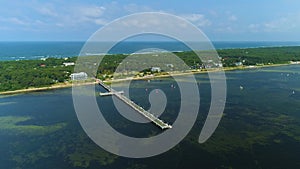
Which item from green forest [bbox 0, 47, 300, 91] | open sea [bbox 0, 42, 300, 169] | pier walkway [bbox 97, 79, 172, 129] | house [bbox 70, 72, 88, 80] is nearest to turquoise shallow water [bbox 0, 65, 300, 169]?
open sea [bbox 0, 42, 300, 169]

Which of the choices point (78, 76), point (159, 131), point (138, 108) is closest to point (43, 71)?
point (78, 76)

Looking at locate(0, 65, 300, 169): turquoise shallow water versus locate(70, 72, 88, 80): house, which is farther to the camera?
locate(70, 72, 88, 80): house

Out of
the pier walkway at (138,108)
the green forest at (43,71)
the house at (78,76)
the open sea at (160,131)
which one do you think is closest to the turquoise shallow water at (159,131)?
the open sea at (160,131)

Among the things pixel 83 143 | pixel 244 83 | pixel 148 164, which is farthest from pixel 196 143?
pixel 244 83

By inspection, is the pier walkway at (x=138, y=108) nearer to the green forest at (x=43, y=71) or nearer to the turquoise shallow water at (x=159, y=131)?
the turquoise shallow water at (x=159, y=131)

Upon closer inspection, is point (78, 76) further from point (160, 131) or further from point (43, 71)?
point (160, 131)

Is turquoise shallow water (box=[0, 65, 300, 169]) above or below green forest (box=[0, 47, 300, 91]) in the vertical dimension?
below

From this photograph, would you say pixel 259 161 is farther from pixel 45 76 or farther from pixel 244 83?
pixel 45 76

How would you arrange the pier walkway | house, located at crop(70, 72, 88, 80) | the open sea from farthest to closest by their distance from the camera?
house, located at crop(70, 72, 88, 80) → the pier walkway → the open sea

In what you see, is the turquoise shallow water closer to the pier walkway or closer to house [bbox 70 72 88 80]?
the pier walkway
